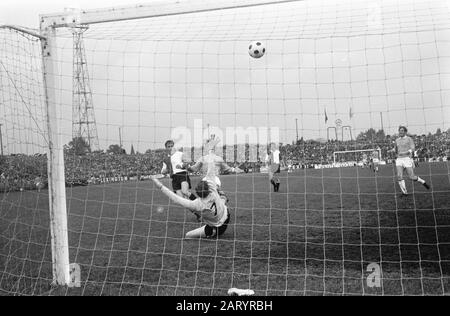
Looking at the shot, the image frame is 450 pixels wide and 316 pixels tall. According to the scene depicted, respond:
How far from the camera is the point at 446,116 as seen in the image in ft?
18.1

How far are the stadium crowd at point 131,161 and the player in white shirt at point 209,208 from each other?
1.84 m

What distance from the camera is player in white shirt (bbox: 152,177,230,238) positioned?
6957 mm

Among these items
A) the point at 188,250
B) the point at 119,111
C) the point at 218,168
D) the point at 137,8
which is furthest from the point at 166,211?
the point at 137,8

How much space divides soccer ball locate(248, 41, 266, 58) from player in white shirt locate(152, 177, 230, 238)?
226cm

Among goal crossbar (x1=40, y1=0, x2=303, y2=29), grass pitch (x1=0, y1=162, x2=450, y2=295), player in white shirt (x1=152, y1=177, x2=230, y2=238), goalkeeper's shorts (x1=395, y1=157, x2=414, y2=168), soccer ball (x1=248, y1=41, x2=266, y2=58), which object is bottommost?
grass pitch (x1=0, y1=162, x2=450, y2=295)

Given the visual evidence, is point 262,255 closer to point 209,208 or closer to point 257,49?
point 209,208

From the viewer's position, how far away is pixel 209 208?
280 inches

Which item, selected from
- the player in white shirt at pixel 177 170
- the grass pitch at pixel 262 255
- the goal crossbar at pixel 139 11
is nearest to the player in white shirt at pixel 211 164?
the grass pitch at pixel 262 255

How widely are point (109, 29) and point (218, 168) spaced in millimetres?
4065

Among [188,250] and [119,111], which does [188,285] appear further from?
[119,111]

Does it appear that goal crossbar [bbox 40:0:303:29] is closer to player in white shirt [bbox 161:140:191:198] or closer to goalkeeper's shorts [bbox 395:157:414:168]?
player in white shirt [bbox 161:140:191:198]

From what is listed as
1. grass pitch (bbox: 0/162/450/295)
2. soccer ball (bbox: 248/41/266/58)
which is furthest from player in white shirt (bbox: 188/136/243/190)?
soccer ball (bbox: 248/41/266/58)

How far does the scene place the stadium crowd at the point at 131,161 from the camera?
8.06 metres

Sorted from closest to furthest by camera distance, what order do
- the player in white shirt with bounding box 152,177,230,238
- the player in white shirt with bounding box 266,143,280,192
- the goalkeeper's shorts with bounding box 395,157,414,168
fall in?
the player in white shirt with bounding box 152,177,230,238
the goalkeeper's shorts with bounding box 395,157,414,168
the player in white shirt with bounding box 266,143,280,192
